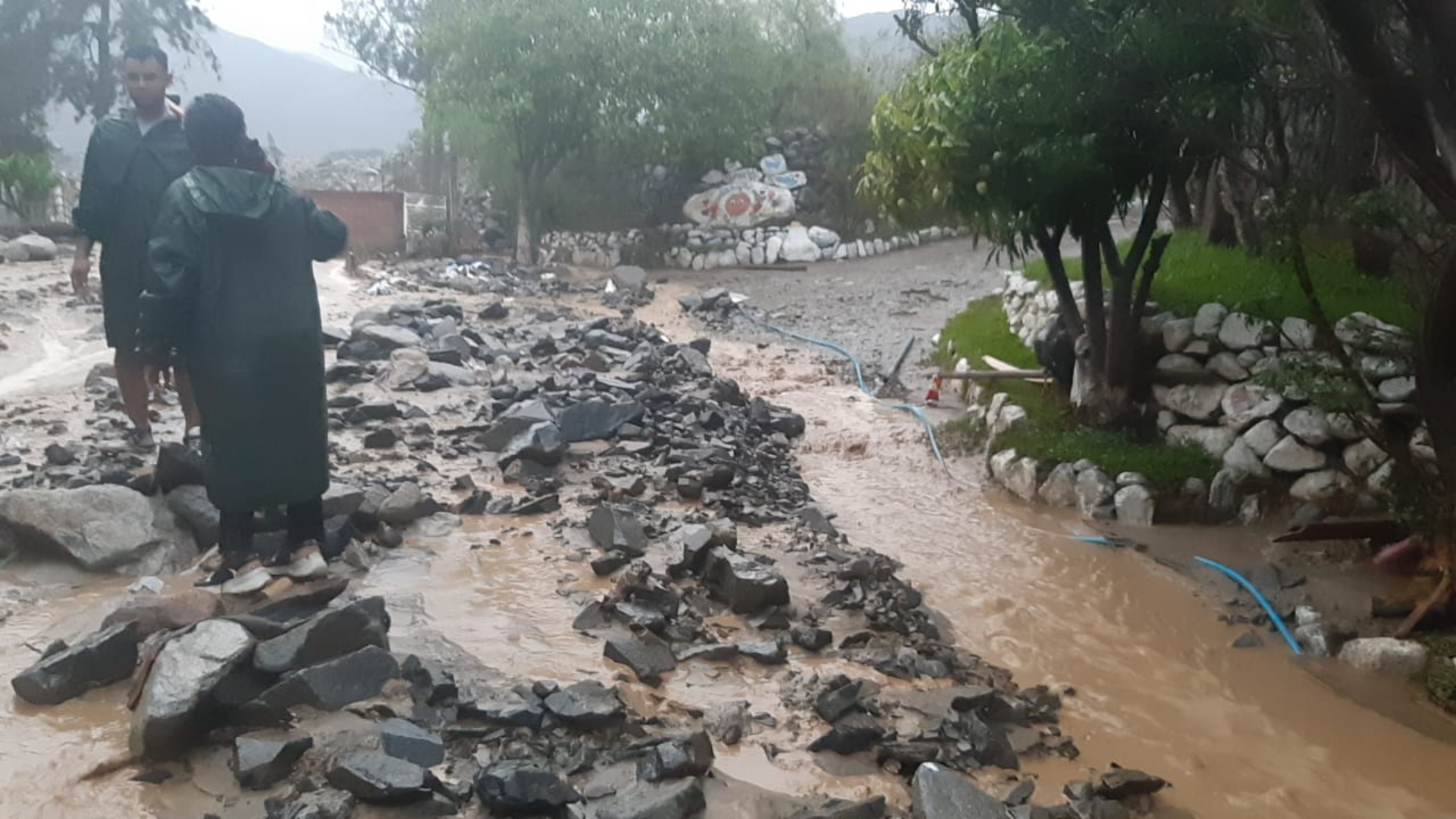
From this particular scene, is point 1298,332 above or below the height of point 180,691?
above

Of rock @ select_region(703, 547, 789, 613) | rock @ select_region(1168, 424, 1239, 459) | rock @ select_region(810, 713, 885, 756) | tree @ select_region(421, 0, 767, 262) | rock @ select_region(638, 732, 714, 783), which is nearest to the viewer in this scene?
rock @ select_region(638, 732, 714, 783)

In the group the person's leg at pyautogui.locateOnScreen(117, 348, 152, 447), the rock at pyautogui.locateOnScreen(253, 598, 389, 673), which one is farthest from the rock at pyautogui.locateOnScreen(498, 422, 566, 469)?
the rock at pyautogui.locateOnScreen(253, 598, 389, 673)

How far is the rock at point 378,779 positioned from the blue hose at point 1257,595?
4.52m

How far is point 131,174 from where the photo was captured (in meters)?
5.50

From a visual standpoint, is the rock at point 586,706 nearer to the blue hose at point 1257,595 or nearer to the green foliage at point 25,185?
the blue hose at point 1257,595

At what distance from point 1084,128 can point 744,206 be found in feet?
54.5

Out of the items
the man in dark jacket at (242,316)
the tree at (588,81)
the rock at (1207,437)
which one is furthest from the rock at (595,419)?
the tree at (588,81)

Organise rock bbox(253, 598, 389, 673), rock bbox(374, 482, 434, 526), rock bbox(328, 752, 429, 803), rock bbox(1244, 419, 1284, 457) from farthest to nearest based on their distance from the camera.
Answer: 1. rock bbox(1244, 419, 1284, 457)
2. rock bbox(374, 482, 434, 526)
3. rock bbox(253, 598, 389, 673)
4. rock bbox(328, 752, 429, 803)

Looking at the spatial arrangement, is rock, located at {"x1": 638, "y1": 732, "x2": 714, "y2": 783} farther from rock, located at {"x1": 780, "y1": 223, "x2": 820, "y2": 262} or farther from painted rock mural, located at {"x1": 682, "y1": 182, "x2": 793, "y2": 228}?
painted rock mural, located at {"x1": 682, "y1": 182, "x2": 793, "y2": 228}

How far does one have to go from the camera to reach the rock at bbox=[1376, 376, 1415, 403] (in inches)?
256

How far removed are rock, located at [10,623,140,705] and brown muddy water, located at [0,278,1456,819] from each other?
64mm

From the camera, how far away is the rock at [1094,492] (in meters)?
7.30

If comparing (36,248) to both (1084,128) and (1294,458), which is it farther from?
(1294,458)

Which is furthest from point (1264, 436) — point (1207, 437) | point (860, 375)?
point (860, 375)
